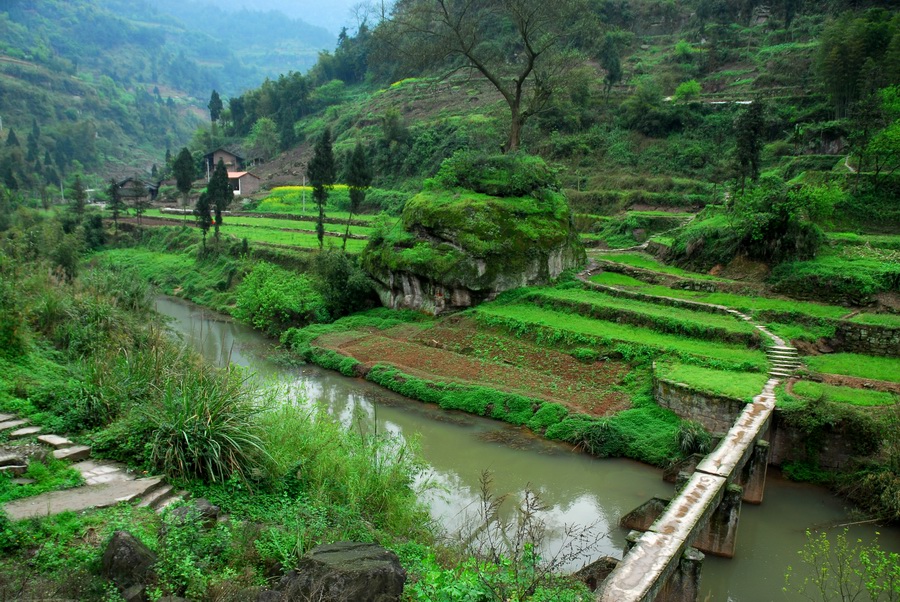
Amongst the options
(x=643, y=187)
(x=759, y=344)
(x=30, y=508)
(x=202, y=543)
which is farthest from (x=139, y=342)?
(x=643, y=187)

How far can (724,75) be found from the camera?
52.5 metres

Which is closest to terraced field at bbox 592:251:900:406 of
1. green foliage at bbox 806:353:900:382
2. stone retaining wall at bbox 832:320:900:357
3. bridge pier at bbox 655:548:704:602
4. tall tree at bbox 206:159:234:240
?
green foliage at bbox 806:353:900:382

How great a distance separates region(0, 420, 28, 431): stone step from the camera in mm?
8992

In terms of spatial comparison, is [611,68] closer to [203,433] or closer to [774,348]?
[774,348]

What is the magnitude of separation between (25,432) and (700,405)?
13.1 meters

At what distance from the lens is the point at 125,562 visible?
585 cm

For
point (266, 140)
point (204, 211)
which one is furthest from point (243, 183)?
point (204, 211)

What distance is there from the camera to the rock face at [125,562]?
19.0 feet

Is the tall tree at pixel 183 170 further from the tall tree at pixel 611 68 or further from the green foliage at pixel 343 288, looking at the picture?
the tall tree at pixel 611 68

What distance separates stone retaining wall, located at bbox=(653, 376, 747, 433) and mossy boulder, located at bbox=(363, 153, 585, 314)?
9179 millimetres

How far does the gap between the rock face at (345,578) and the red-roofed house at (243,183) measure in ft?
180

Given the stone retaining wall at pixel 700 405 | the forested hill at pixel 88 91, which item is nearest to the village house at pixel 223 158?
the forested hill at pixel 88 91

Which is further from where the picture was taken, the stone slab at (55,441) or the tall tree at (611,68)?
the tall tree at (611,68)

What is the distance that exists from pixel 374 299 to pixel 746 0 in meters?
58.0
